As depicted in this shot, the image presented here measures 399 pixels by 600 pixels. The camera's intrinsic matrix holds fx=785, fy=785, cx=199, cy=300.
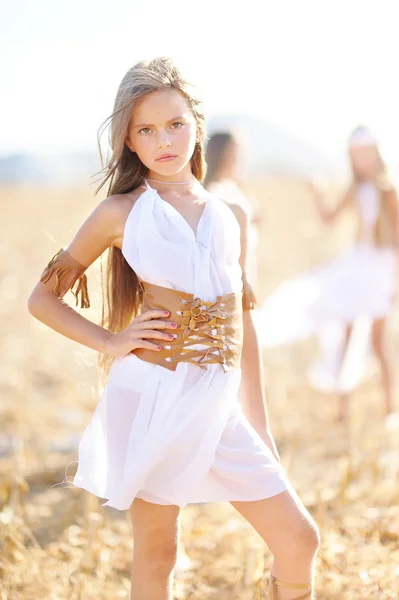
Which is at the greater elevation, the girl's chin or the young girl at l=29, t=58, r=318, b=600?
the girl's chin

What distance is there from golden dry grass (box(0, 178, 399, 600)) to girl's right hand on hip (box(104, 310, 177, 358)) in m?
0.44

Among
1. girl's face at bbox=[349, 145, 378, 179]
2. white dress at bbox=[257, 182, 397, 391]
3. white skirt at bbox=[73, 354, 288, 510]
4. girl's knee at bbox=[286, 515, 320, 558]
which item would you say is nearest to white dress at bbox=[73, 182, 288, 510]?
white skirt at bbox=[73, 354, 288, 510]

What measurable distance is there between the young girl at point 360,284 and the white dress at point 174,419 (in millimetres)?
3669

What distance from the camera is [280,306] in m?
6.58

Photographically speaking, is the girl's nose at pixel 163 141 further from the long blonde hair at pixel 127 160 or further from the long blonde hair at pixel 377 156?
the long blonde hair at pixel 377 156

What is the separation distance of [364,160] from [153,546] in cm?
426

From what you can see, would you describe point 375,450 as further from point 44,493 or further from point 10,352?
point 10,352

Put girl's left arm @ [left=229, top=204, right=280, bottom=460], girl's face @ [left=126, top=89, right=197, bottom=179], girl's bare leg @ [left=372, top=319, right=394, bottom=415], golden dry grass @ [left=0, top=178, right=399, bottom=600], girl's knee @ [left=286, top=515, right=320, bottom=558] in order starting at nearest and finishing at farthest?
girl's knee @ [left=286, top=515, right=320, bottom=558], girl's face @ [left=126, top=89, right=197, bottom=179], girl's left arm @ [left=229, top=204, right=280, bottom=460], golden dry grass @ [left=0, top=178, right=399, bottom=600], girl's bare leg @ [left=372, top=319, right=394, bottom=415]

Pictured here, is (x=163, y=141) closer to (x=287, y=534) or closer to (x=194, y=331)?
(x=194, y=331)

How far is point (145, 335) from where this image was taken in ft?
7.14

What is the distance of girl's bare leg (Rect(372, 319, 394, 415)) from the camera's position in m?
5.77

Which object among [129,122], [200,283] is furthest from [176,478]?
[129,122]

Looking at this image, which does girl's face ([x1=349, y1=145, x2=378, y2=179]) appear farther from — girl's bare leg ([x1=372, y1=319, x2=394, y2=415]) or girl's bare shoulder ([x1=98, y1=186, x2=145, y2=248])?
girl's bare shoulder ([x1=98, y1=186, x2=145, y2=248])

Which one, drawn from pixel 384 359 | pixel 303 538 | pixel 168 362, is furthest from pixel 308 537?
pixel 384 359
